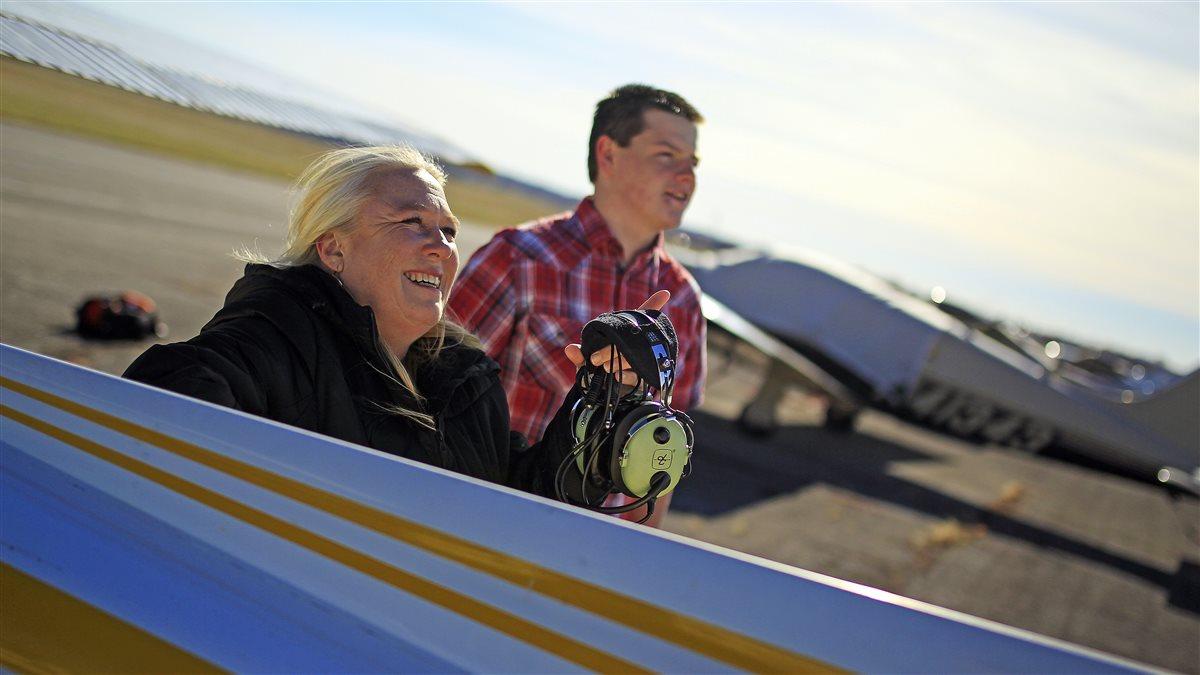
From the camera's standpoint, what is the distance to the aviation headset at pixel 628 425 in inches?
69.0

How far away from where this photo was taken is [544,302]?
2.62 meters

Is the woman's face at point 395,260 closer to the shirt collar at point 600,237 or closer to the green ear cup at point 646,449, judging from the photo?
the green ear cup at point 646,449

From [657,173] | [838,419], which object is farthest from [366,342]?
[838,419]

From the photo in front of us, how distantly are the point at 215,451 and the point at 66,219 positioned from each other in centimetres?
1308

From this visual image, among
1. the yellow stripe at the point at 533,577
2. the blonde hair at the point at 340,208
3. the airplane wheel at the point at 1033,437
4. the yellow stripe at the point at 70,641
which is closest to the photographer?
the yellow stripe at the point at 533,577

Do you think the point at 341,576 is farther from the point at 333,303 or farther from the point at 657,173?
the point at 657,173

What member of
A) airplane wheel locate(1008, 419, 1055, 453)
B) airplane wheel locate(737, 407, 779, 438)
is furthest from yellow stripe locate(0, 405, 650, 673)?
airplane wheel locate(1008, 419, 1055, 453)

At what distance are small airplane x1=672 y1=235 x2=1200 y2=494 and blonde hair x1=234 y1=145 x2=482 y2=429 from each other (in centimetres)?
762

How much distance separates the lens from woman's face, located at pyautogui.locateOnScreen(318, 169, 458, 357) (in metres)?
1.88

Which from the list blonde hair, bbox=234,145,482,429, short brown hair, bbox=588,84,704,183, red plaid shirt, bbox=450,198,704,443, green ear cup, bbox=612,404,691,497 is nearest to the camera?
green ear cup, bbox=612,404,691,497

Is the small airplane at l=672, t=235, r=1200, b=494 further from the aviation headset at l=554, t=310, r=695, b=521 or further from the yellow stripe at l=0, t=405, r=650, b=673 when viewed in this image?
the yellow stripe at l=0, t=405, r=650, b=673

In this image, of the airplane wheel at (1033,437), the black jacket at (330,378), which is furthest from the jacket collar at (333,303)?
the airplane wheel at (1033,437)

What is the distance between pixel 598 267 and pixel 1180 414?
9.24 m

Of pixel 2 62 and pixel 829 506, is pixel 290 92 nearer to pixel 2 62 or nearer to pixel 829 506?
pixel 2 62
